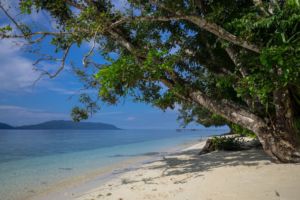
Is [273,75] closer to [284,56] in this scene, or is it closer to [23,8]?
[284,56]

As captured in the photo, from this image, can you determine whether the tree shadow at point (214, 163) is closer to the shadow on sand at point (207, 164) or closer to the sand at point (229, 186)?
the shadow on sand at point (207, 164)

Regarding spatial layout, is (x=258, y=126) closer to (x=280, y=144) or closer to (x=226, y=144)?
(x=280, y=144)

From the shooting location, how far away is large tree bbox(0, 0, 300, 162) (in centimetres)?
761

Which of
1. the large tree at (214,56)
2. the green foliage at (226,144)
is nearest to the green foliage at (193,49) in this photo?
the large tree at (214,56)

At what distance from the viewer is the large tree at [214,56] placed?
7.61 m

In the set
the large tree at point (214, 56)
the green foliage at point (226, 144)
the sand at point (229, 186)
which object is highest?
the large tree at point (214, 56)

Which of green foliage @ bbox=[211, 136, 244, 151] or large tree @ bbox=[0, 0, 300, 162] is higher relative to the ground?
large tree @ bbox=[0, 0, 300, 162]

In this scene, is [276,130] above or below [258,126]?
below

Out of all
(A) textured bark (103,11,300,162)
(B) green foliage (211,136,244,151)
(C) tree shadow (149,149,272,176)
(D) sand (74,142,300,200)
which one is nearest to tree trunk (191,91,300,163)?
(A) textured bark (103,11,300,162)

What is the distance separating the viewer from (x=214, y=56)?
40.7ft

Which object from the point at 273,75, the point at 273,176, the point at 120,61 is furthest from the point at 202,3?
the point at 273,176

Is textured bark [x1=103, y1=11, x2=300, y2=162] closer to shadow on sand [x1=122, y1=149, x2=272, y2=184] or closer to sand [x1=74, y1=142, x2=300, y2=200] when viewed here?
sand [x1=74, y1=142, x2=300, y2=200]

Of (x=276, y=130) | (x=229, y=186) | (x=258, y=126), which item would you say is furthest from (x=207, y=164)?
(x=229, y=186)

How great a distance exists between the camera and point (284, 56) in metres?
6.87
